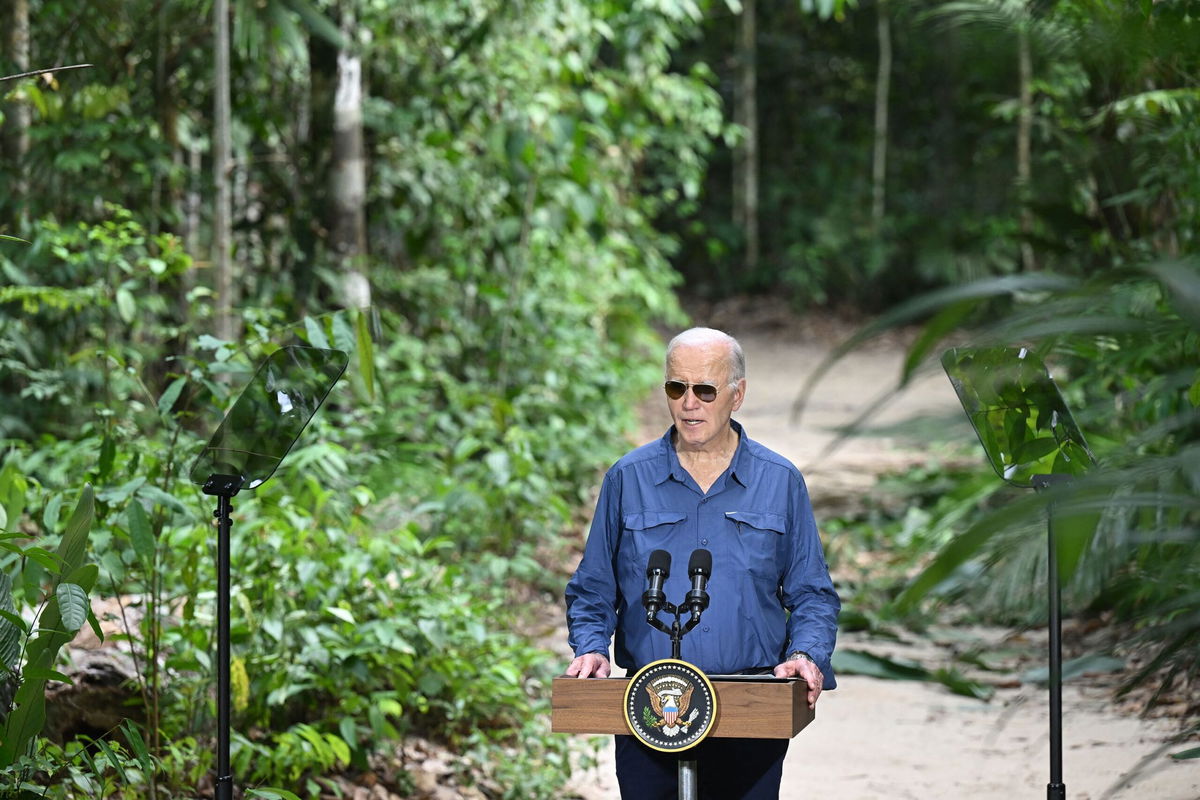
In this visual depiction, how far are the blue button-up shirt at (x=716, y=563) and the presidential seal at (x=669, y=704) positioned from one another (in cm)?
38

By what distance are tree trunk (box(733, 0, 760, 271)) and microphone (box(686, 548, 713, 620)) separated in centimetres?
1951

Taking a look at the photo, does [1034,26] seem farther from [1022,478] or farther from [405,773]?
[405,773]

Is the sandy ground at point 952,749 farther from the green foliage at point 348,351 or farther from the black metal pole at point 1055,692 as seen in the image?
the green foliage at point 348,351

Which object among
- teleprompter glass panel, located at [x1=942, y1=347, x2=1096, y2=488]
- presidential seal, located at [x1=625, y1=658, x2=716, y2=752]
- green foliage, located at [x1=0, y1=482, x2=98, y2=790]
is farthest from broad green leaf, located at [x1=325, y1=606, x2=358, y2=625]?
teleprompter glass panel, located at [x1=942, y1=347, x2=1096, y2=488]

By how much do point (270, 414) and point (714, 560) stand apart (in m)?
1.11

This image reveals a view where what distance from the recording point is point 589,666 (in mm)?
2580

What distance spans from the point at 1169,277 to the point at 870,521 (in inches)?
321

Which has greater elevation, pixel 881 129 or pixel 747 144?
pixel 881 129

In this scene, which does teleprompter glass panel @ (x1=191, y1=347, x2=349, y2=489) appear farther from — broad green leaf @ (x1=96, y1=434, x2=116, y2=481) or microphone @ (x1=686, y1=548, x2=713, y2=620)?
microphone @ (x1=686, y1=548, x2=713, y2=620)

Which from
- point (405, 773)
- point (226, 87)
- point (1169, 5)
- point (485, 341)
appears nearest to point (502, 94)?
point (485, 341)

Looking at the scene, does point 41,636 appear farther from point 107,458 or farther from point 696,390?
point 696,390

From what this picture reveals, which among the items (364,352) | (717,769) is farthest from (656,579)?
(364,352)

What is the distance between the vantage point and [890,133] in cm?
2312

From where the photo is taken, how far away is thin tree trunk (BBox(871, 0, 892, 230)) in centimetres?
2116
